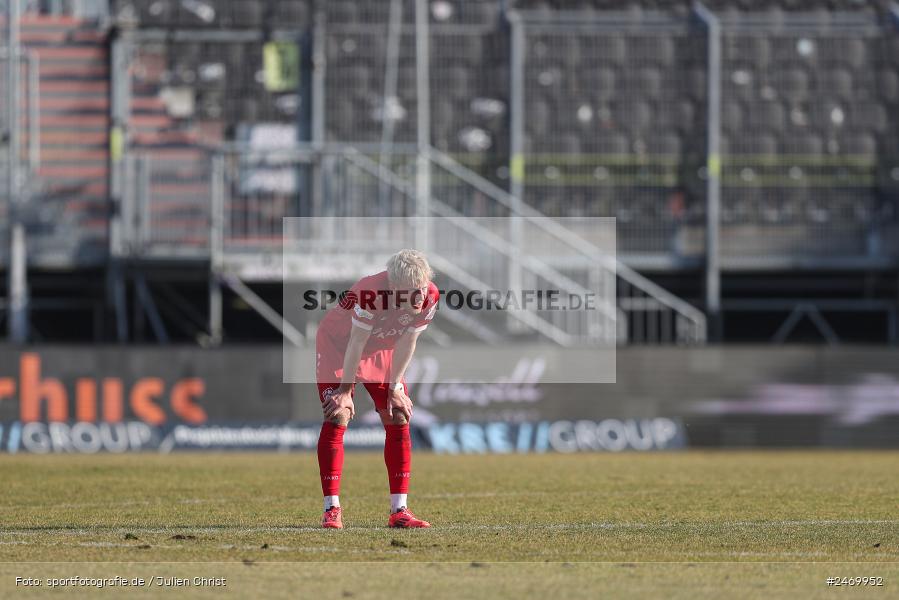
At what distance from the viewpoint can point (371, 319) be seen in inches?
405

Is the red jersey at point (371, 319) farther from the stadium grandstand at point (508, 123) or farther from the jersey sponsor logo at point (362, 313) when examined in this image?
the stadium grandstand at point (508, 123)

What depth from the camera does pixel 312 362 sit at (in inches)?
897

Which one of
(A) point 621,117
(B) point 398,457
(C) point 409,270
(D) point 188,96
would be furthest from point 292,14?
(C) point 409,270

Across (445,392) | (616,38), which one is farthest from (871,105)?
(445,392)

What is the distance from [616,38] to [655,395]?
7370 millimetres

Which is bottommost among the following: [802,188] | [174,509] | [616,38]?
[174,509]

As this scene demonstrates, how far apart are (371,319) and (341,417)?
697 mm

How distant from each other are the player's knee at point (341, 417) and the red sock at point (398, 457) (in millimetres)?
310

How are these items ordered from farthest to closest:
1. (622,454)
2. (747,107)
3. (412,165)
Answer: (747,107), (412,165), (622,454)

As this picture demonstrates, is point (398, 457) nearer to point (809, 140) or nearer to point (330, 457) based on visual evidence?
point (330, 457)

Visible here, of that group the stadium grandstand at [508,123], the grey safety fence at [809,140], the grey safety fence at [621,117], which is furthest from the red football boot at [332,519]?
the grey safety fence at [809,140]

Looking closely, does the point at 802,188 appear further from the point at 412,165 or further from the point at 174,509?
the point at 174,509

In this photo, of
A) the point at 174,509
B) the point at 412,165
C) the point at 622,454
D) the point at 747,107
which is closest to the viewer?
the point at 174,509

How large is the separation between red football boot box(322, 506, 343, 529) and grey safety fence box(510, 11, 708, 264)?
17.2m
